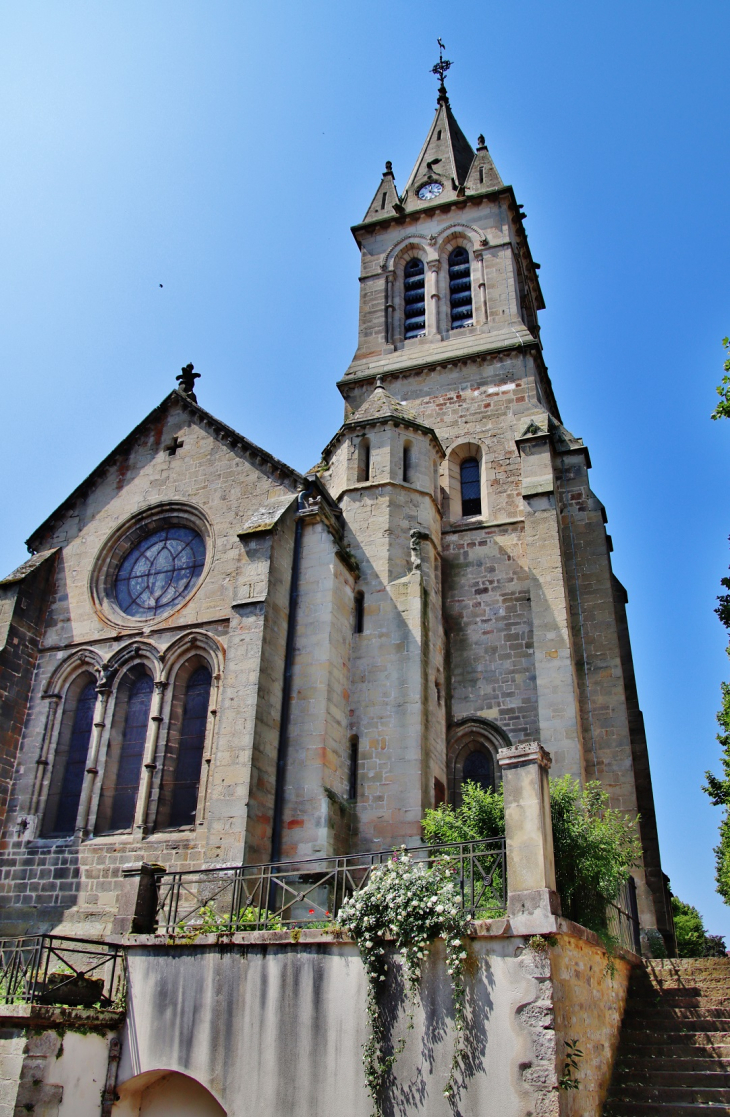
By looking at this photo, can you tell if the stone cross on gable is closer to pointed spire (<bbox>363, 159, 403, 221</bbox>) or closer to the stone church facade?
the stone church facade

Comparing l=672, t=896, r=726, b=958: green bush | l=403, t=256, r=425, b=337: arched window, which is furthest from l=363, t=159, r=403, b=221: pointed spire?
l=672, t=896, r=726, b=958: green bush

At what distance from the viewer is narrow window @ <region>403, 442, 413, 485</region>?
59.6 ft

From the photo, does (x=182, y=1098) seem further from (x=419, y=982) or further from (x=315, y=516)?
(x=315, y=516)

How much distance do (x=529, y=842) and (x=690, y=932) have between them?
3686 cm

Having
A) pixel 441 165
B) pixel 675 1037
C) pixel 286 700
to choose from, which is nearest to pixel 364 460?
pixel 286 700

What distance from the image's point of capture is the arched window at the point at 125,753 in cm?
1495

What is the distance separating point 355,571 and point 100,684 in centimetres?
524

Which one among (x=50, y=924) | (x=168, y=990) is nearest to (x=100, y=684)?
(x=50, y=924)

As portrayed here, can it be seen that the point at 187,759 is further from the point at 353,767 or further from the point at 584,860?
the point at 584,860

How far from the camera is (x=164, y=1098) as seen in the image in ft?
34.4

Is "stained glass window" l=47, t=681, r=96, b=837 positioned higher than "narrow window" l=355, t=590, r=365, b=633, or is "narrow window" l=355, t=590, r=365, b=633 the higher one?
"narrow window" l=355, t=590, r=365, b=633

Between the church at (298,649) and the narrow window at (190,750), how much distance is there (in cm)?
4

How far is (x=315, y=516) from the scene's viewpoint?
1584 cm

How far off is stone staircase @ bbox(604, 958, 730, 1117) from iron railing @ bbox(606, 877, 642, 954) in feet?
1.96
